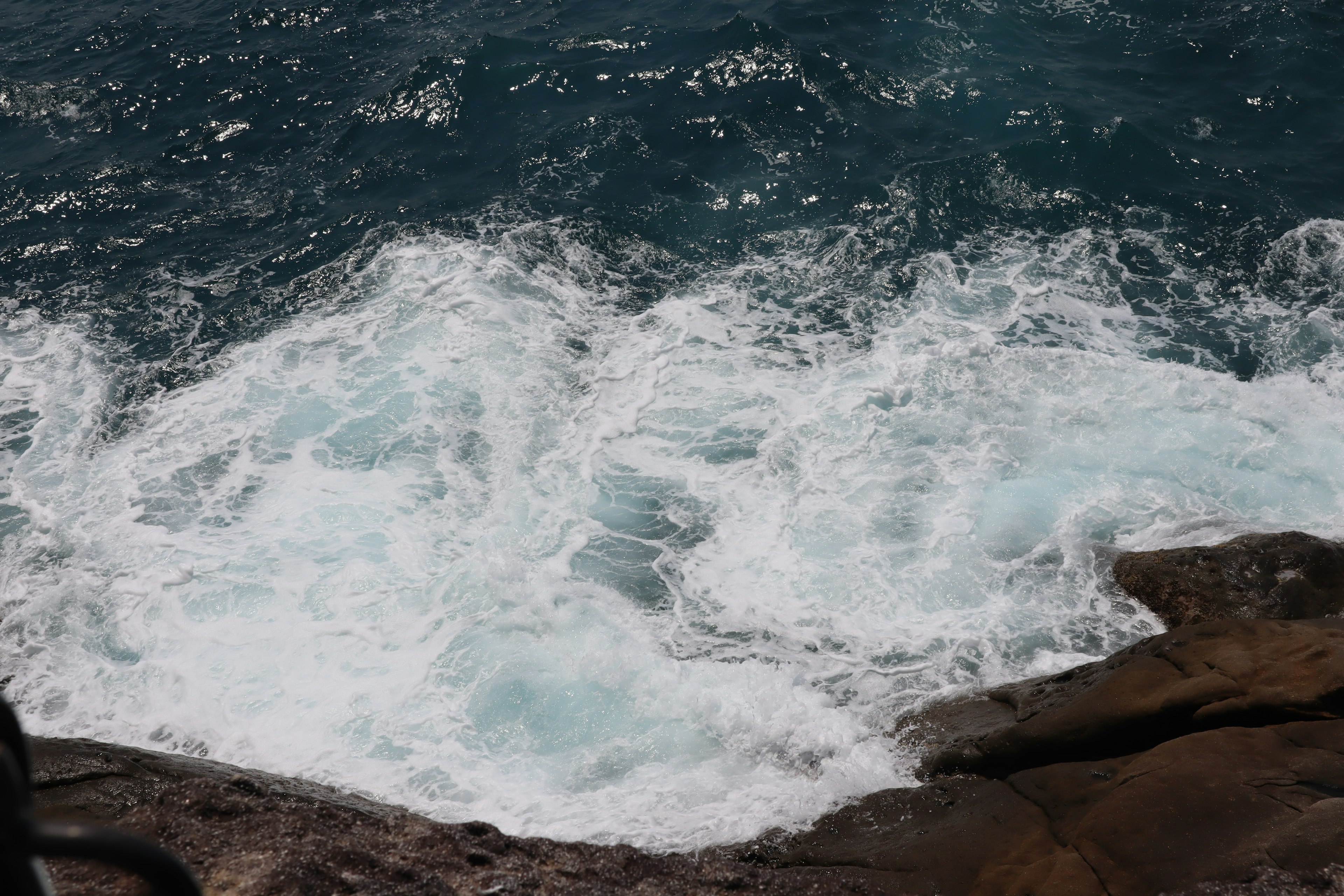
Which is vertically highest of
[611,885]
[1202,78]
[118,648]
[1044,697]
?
[1202,78]

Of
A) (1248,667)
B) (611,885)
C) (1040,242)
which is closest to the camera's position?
(611,885)

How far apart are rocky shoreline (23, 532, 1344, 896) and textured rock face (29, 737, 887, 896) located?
16mm

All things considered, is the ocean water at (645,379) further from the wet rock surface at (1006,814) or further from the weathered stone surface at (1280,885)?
the weathered stone surface at (1280,885)

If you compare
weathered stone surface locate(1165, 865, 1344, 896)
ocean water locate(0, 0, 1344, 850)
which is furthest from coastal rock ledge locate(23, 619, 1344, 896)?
ocean water locate(0, 0, 1344, 850)

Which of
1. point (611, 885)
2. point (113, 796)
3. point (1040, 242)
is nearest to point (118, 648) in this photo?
point (113, 796)

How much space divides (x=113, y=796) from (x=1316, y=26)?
944 inches

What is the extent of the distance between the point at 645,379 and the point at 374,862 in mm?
8163

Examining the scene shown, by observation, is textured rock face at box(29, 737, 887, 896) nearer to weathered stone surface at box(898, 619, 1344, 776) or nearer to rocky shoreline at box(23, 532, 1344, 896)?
rocky shoreline at box(23, 532, 1344, 896)

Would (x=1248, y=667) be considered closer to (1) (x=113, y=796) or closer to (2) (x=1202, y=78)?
(1) (x=113, y=796)

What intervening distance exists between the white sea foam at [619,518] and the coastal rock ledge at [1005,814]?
87 centimetres

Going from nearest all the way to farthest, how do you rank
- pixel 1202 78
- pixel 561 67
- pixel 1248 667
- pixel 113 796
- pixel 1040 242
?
pixel 113 796, pixel 1248 667, pixel 1040 242, pixel 1202 78, pixel 561 67

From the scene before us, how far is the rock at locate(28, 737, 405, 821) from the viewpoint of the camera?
5.74 metres

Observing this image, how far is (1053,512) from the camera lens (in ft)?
32.1

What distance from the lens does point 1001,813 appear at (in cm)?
606
